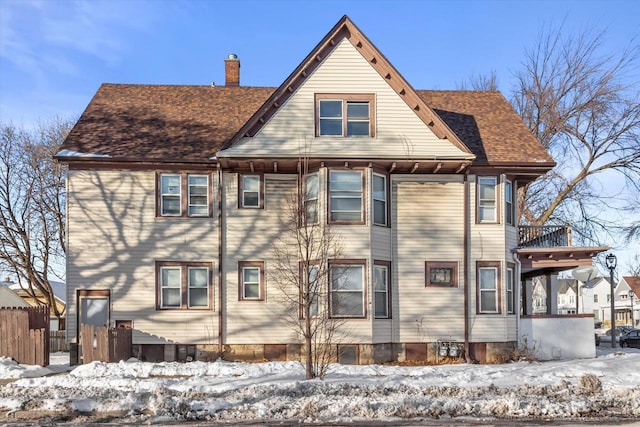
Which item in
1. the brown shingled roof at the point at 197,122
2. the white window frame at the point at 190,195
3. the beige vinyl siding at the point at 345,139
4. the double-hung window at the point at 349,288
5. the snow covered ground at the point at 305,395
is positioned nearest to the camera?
the snow covered ground at the point at 305,395

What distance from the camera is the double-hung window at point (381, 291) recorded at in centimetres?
2427

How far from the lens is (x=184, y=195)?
2484 centimetres

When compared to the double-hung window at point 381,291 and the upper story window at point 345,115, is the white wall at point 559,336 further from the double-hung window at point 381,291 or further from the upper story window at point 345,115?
the upper story window at point 345,115

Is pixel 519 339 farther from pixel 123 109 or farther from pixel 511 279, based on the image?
pixel 123 109

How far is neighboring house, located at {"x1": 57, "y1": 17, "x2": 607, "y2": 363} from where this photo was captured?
24.0 m

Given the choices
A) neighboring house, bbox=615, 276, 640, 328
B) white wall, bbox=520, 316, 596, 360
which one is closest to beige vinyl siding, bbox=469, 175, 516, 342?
white wall, bbox=520, 316, 596, 360

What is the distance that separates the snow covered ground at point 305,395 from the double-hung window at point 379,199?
18.8 ft

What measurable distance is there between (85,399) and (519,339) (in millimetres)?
15692

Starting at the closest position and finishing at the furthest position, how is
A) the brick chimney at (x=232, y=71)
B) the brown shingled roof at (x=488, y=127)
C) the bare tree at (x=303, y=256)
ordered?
1. the bare tree at (x=303, y=256)
2. the brown shingled roof at (x=488, y=127)
3. the brick chimney at (x=232, y=71)

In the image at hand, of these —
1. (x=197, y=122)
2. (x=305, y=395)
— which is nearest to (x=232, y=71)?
(x=197, y=122)

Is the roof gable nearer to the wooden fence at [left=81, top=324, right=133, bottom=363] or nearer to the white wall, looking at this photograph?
the white wall

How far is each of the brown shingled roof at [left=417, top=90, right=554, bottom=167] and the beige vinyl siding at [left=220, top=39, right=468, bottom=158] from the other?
205 centimetres

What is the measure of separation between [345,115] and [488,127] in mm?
5734

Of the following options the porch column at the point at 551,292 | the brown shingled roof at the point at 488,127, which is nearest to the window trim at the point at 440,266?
the brown shingled roof at the point at 488,127
